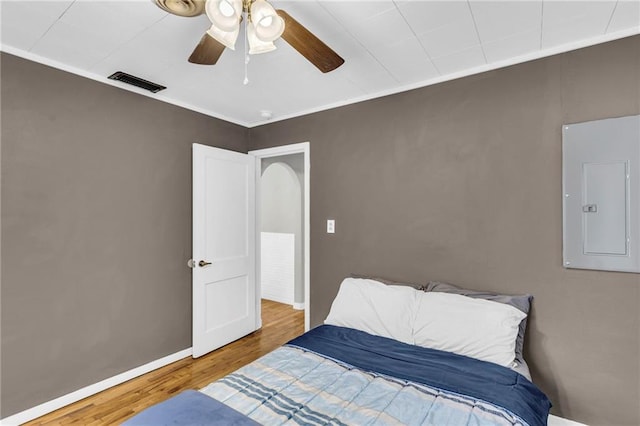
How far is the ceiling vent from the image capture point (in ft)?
7.84

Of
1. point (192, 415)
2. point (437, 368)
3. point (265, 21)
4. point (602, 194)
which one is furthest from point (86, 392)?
point (602, 194)

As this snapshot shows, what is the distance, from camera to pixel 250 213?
141 inches

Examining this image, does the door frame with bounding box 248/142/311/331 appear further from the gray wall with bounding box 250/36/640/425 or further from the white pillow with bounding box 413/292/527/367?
the white pillow with bounding box 413/292/527/367

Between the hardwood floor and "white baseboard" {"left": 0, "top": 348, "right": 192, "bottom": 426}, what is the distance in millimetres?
35

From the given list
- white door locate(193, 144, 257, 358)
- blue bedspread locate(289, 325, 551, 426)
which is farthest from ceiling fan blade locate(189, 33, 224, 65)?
blue bedspread locate(289, 325, 551, 426)

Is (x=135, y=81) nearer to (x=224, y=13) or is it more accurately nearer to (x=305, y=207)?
(x=224, y=13)

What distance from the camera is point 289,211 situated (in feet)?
15.9

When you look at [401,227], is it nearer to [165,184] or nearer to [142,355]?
[165,184]

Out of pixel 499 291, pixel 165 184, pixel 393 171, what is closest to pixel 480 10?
pixel 393 171

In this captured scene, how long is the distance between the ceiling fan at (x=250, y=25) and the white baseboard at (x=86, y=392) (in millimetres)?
2532

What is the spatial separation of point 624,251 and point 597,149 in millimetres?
615

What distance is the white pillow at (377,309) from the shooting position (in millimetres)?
2180

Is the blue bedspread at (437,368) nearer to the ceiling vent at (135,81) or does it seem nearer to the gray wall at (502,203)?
the gray wall at (502,203)

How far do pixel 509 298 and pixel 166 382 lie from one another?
269 centimetres
